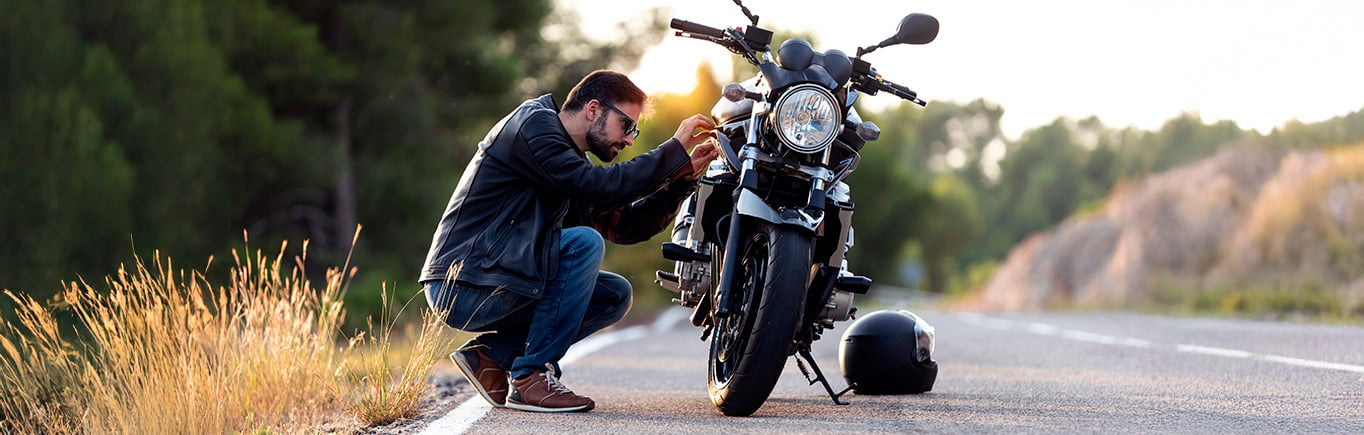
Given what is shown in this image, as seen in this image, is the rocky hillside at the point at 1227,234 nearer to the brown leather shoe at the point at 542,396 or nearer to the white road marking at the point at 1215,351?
the white road marking at the point at 1215,351

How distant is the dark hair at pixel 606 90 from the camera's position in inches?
227

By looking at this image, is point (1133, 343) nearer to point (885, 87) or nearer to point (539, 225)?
point (885, 87)

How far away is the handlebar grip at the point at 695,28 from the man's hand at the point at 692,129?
0.30 meters

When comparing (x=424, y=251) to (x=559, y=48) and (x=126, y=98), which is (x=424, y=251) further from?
(x=559, y=48)

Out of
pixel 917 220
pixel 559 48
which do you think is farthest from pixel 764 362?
pixel 917 220

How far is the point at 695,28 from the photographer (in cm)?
566

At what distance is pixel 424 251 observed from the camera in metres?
21.9

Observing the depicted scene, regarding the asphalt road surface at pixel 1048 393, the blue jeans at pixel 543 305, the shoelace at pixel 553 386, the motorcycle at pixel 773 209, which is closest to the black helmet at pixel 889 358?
the asphalt road surface at pixel 1048 393

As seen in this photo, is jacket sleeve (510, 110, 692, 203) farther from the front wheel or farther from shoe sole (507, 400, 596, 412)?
shoe sole (507, 400, 596, 412)

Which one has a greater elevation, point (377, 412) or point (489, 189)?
point (489, 189)

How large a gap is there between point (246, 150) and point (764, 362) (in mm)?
14330

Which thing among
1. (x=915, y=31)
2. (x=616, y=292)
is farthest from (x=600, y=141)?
(x=915, y=31)

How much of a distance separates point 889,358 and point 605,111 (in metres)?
1.59

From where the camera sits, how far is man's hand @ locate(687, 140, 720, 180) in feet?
18.6
